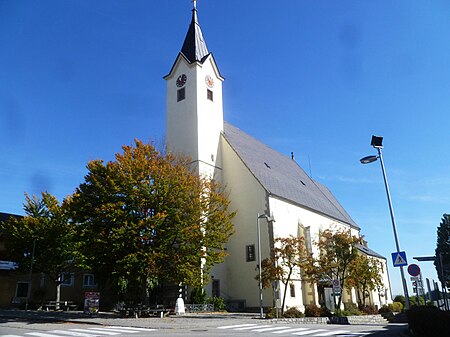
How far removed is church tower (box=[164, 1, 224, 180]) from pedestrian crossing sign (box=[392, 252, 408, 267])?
20.4 meters

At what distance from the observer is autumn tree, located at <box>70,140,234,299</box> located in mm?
22125

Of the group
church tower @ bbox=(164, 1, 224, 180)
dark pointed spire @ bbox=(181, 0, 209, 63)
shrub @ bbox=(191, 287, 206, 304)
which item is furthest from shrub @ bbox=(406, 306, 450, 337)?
dark pointed spire @ bbox=(181, 0, 209, 63)

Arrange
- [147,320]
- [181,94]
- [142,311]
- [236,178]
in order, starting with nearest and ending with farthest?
[147,320] → [142,311] → [236,178] → [181,94]

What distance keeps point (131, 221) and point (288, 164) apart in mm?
31141

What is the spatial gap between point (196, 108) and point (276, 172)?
11.8m

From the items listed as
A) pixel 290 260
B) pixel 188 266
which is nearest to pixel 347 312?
pixel 290 260

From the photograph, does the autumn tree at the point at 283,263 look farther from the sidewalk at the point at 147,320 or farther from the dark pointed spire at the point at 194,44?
the dark pointed spire at the point at 194,44

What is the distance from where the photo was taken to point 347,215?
5581cm

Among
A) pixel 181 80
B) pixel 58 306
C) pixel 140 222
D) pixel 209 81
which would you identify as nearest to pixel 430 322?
pixel 140 222

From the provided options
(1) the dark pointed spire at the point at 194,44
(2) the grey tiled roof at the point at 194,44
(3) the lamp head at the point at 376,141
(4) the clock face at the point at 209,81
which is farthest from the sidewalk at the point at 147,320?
(2) the grey tiled roof at the point at 194,44

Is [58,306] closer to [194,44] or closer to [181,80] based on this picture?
[181,80]

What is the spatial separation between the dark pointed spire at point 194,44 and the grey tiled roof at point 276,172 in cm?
769

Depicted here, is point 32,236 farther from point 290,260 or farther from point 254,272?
point 290,260

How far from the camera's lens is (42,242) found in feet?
110
